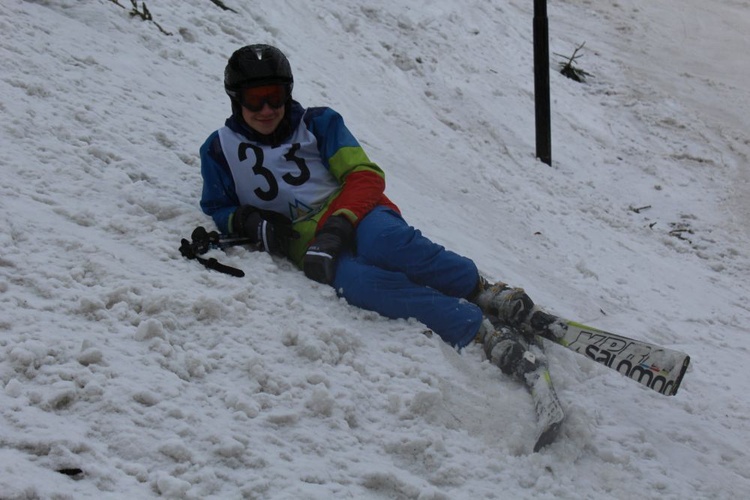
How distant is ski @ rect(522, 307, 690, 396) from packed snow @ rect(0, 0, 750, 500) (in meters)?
0.16

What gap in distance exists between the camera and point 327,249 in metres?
3.54

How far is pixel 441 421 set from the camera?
9.23ft

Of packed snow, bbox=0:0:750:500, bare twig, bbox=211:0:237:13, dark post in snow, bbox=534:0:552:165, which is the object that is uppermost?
dark post in snow, bbox=534:0:552:165

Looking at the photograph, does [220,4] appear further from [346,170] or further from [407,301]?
[407,301]

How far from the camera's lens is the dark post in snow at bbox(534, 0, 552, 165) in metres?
7.68

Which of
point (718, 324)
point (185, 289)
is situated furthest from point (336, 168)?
point (718, 324)

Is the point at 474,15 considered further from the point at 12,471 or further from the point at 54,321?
the point at 12,471

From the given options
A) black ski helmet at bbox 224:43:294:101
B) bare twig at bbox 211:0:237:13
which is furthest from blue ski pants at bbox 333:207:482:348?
bare twig at bbox 211:0:237:13

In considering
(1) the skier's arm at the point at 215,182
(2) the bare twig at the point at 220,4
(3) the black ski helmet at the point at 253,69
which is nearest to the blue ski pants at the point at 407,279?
(1) the skier's arm at the point at 215,182

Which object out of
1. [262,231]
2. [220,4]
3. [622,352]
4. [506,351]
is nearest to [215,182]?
[262,231]

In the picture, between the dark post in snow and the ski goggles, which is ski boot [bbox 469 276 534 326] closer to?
the ski goggles

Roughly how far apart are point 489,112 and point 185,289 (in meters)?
6.04

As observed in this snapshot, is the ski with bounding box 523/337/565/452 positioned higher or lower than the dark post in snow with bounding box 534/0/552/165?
lower

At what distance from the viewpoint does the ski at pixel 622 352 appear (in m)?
3.14
